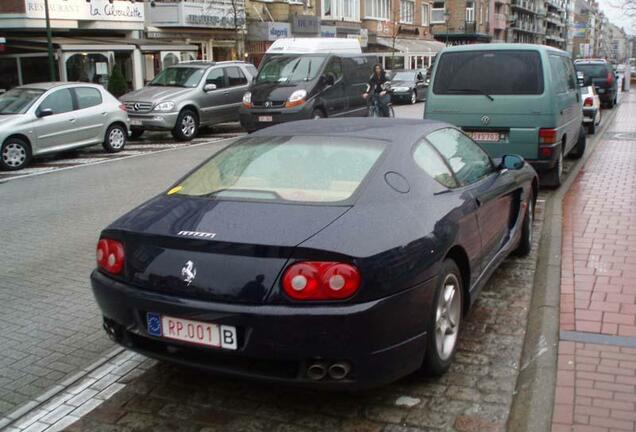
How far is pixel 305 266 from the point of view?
129 inches

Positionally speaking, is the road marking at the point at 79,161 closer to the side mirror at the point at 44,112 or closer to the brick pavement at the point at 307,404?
the side mirror at the point at 44,112

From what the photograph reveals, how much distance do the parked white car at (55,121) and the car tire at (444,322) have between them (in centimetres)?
1105

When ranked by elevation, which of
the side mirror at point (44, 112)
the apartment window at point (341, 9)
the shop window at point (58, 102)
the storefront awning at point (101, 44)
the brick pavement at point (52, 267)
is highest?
the apartment window at point (341, 9)

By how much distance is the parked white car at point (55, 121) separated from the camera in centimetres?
1322

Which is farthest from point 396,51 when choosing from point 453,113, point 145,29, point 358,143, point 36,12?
point 358,143

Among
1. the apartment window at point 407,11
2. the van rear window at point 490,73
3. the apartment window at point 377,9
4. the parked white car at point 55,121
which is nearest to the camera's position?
the van rear window at point 490,73

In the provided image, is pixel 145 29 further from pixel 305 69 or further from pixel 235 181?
pixel 235 181

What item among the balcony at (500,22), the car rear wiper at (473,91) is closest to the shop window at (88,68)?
the car rear wiper at (473,91)

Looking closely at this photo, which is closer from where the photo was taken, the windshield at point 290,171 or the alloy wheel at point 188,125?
the windshield at point 290,171

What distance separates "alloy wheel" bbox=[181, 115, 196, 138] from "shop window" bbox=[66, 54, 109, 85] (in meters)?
7.30

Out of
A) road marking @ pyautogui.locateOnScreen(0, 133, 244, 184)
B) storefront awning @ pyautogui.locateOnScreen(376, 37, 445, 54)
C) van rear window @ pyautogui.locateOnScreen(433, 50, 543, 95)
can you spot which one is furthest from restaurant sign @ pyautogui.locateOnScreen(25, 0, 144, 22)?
→ storefront awning @ pyautogui.locateOnScreen(376, 37, 445, 54)

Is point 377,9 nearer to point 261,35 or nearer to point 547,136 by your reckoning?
point 261,35

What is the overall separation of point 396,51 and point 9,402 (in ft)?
153

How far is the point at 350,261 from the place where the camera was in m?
3.29
